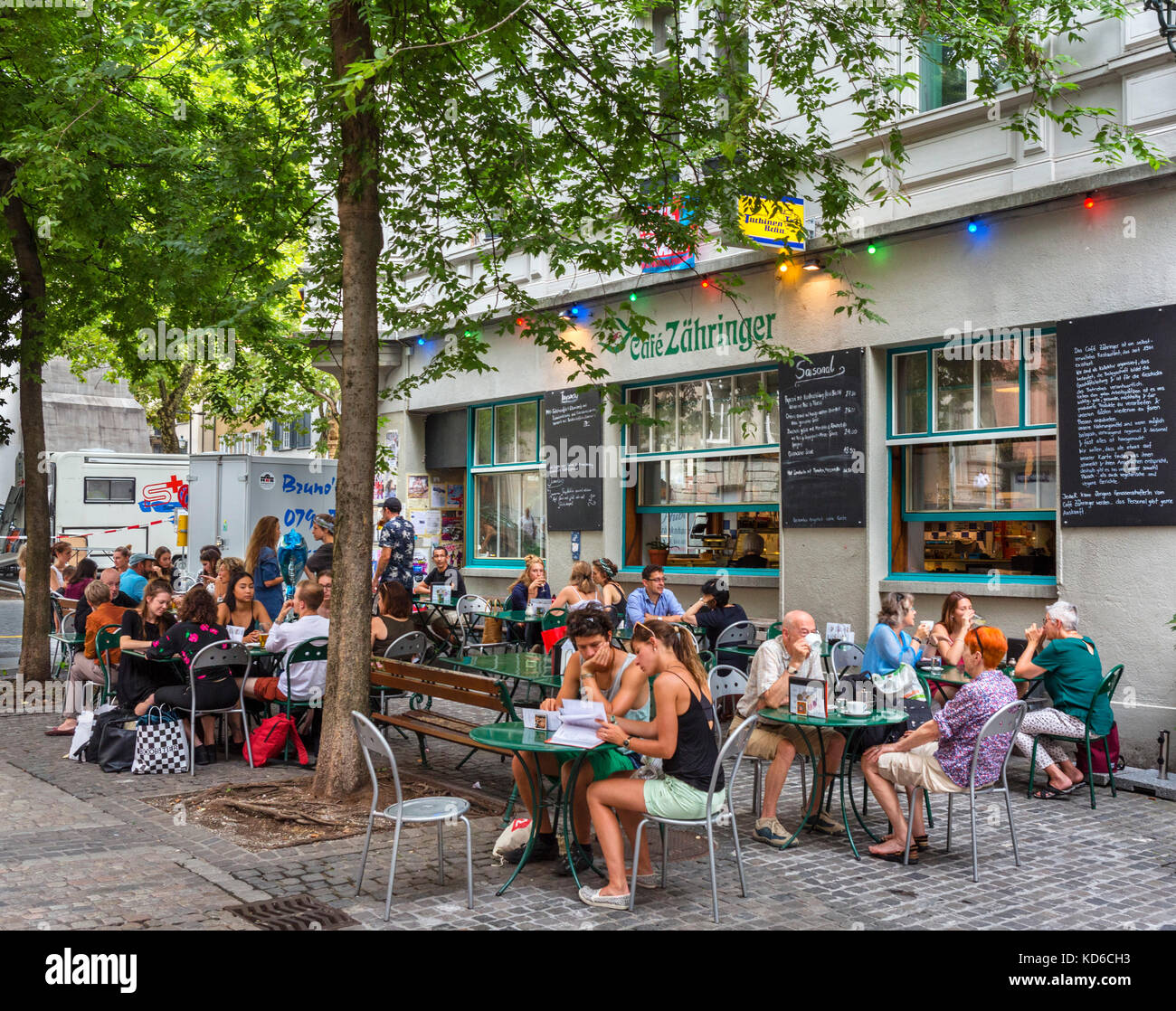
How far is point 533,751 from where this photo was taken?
18.7 feet

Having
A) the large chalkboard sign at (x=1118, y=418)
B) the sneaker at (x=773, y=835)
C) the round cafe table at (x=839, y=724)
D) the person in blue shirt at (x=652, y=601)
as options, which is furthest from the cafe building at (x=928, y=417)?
the sneaker at (x=773, y=835)

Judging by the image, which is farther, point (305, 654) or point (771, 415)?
point (771, 415)

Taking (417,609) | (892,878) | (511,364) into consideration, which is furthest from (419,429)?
(892,878)

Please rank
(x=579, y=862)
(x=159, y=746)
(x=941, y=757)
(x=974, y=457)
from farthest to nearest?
(x=974, y=457) → (x=159, y=746) → (x=941, y=757) → (x=579, y=862)

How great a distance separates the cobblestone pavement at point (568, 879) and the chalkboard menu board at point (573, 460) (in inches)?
301

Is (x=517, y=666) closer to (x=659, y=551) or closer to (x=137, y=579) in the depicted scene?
(x=659, y=551)

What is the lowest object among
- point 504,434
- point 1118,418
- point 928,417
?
point 1118,418

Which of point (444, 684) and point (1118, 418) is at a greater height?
point (1118, 418)

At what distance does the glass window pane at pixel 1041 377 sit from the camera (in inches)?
400

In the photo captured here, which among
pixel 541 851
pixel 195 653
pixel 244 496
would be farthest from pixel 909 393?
pixel 244 496

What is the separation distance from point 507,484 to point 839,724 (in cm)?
1123

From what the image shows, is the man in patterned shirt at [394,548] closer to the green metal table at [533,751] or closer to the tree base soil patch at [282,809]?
the tree base soil patch at [282,809]

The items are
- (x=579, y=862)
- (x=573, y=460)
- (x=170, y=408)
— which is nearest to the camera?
(x=579, y=862)

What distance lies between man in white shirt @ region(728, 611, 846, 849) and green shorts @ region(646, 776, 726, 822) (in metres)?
1.31
